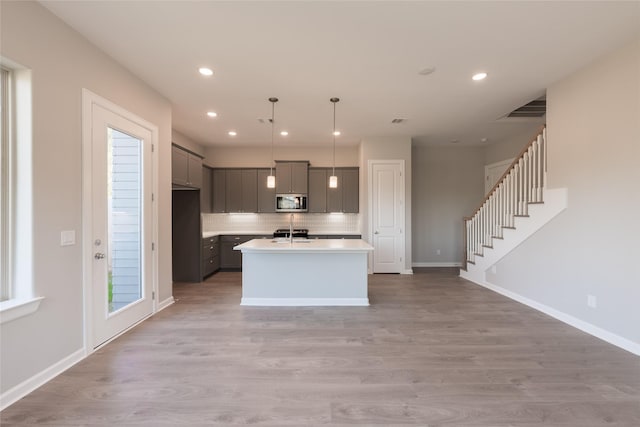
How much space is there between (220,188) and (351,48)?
4809 mm

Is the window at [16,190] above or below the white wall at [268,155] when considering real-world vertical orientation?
below

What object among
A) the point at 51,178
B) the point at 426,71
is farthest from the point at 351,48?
the point at 51,178

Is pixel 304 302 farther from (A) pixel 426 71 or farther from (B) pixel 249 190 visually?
(B) pixel 249 190

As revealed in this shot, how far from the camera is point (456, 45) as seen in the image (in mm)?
2670

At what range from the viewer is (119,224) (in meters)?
3.01

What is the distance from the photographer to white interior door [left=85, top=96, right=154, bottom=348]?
265 cm

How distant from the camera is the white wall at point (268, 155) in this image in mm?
6711

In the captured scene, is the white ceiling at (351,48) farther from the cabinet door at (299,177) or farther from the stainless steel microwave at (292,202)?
the stainless steel microwave at (292,202)

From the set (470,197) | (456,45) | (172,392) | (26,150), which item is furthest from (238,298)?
(470,197)

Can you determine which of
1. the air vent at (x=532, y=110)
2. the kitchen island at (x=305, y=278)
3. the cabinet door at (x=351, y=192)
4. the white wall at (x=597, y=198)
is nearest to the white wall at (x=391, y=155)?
the cabinet door at (x=351, y=192)

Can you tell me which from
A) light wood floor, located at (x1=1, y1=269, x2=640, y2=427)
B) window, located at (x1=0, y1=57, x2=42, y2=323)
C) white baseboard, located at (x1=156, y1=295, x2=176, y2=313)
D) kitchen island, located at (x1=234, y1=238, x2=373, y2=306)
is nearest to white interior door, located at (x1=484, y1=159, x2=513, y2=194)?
light wood floor, located at (x1=1, y1=269, x2=640, y2=427)

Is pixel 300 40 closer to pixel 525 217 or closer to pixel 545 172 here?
pixel 545 172

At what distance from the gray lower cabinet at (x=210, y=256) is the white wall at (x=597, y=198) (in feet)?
18.3

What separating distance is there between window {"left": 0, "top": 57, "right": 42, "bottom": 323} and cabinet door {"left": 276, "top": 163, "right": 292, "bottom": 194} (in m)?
4.50
